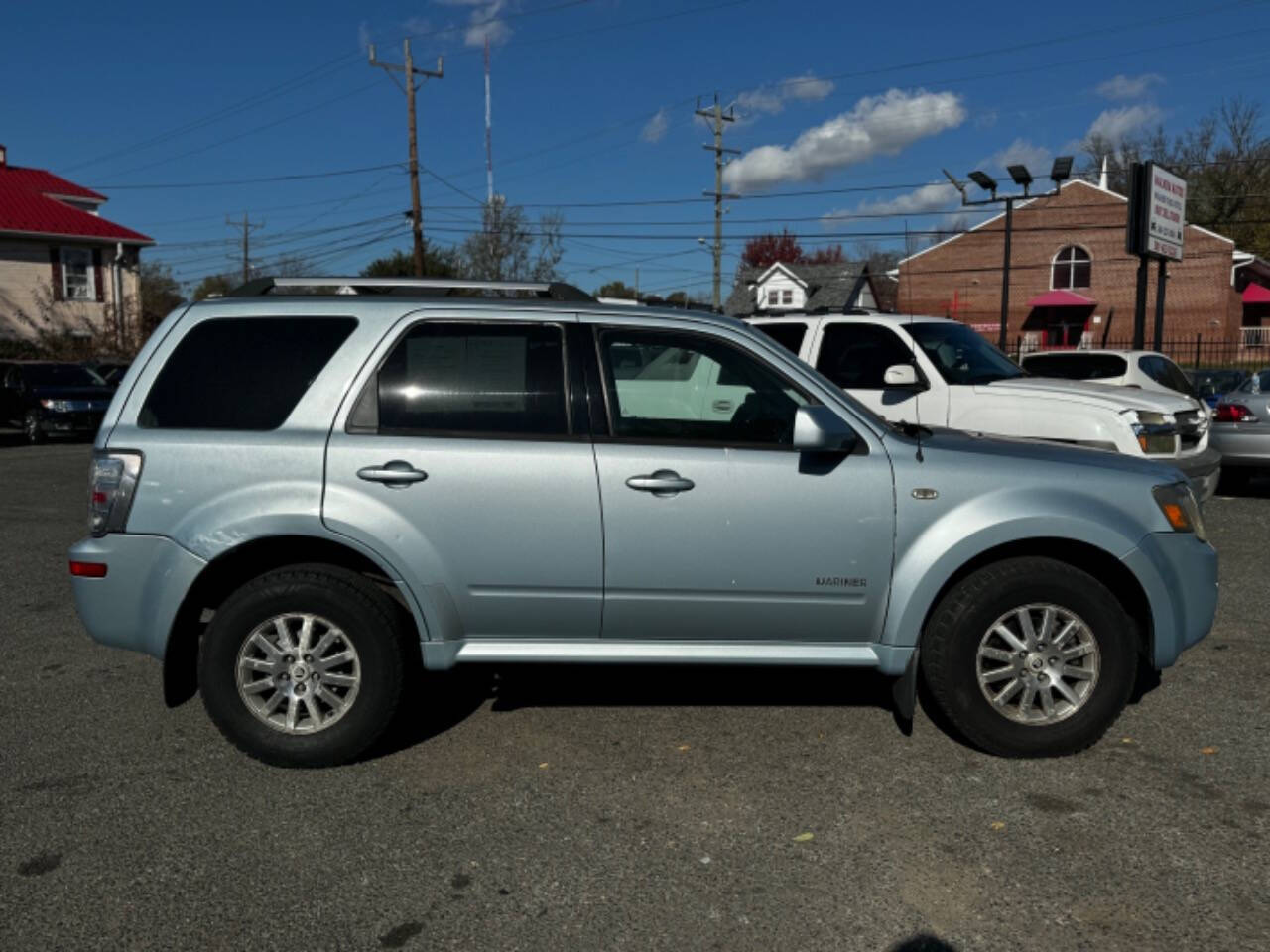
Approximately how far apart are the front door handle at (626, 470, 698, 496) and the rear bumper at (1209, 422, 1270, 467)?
956 centimetres

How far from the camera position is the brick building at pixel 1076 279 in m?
47.3

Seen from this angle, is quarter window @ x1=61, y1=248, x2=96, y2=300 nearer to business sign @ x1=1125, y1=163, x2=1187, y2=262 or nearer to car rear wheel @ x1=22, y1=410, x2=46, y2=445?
car rear wheel @ x1=22, y1=410, x2=46, y2=445

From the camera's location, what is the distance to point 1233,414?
11.4 m

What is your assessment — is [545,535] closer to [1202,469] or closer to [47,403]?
[1202,469]

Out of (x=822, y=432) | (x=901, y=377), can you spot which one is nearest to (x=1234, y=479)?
(x=901, y=377)

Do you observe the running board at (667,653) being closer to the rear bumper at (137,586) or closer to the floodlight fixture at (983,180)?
the rear bumper at (137,586)

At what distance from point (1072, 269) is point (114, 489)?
175 feet

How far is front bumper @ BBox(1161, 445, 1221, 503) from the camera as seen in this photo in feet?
27.4

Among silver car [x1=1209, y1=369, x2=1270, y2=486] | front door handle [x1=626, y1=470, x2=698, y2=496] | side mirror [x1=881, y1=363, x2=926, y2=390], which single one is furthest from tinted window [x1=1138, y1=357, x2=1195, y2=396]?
front door handle [x1=626, y1=470, x2=698, y2=496]

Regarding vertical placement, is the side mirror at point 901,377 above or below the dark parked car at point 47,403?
above

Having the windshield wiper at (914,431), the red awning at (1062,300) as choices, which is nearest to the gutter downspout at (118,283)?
the windshield wiper at (914,431)

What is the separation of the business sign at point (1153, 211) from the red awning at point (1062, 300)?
1154 inches

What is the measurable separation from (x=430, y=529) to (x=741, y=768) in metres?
1.60

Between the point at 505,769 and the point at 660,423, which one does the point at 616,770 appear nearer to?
the point at 505,769
